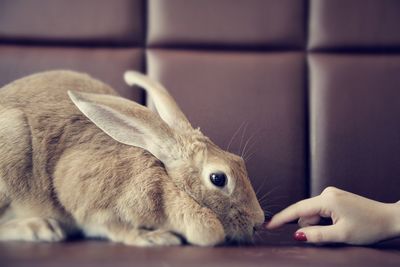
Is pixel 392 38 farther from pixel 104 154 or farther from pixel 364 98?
pixel 104 154

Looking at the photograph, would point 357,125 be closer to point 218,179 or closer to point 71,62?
point 218,179

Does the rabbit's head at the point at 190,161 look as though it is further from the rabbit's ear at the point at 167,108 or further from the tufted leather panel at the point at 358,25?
the tufted leather panel at the point at 358,25

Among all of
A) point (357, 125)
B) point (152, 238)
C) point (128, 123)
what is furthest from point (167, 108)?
point (357, 125)

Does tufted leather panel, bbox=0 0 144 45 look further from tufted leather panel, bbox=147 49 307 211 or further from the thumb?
the thumb

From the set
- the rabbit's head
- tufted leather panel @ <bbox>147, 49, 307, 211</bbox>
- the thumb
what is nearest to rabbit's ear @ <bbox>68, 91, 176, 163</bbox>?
the rabbit's head

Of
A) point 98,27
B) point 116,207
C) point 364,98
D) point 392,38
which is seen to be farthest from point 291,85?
point 116,207

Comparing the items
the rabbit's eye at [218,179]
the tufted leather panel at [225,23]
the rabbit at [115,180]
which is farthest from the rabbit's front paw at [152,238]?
the tufted leather panel at [225,23]

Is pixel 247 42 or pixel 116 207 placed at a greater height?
pixel 247 42
